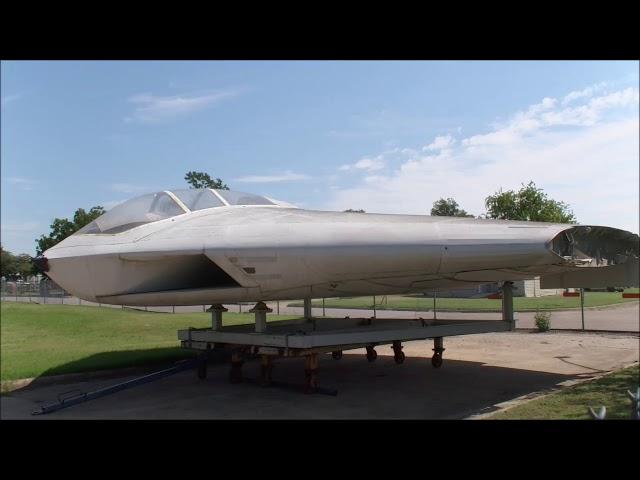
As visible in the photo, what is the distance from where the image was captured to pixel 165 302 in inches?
303

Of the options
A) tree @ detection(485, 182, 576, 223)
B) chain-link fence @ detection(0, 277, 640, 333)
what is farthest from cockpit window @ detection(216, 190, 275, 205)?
tree @ detection(485, 182, 576, 223)

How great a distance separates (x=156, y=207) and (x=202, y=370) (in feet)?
11.2

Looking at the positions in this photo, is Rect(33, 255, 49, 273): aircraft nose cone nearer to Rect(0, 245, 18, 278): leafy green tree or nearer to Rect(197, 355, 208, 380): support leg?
Rect(0, 245, 18, 278): leafy green tree

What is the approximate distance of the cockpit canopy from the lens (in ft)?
26.4

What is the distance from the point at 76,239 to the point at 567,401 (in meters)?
7.71

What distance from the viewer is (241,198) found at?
898cm

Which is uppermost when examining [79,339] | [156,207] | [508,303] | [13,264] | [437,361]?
[156,207]

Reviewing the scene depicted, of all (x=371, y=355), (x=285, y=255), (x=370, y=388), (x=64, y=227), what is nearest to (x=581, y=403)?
(x=370, y=388)

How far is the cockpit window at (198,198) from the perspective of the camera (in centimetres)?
842

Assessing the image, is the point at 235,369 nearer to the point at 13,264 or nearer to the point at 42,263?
the point at 42,263

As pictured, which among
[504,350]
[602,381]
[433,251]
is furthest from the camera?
[504,350]

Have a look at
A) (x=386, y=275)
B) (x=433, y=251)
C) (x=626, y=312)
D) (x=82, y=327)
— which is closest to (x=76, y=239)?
(x=82, y=327)
